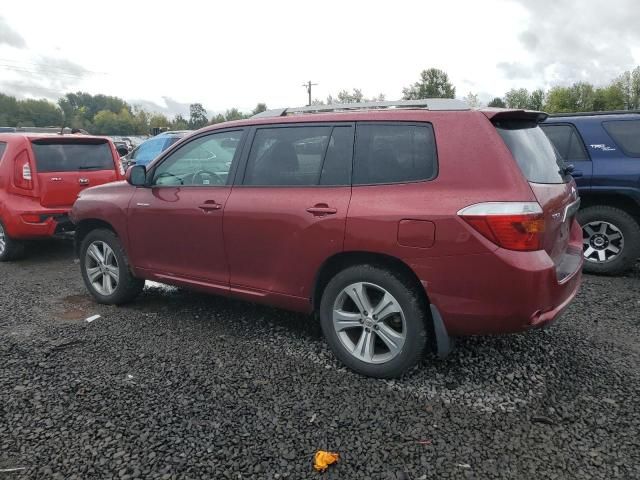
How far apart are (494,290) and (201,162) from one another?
247 centimetres

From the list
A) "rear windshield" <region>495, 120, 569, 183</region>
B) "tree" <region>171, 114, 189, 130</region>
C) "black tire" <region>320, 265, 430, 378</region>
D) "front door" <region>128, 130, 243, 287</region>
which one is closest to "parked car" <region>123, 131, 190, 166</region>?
"front door" <region>128, 130, 243, 287</region>

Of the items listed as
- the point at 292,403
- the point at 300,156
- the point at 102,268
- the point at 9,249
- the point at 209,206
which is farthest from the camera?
the point at 9,249

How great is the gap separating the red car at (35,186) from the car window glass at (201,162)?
2.91m

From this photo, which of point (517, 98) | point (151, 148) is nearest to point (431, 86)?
point (517, 98)

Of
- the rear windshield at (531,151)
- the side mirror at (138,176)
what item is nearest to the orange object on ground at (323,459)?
the rear windshield at (531,151)

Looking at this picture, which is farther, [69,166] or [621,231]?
[69,166]

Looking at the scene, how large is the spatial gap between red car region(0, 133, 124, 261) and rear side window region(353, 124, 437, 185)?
4.81 meters

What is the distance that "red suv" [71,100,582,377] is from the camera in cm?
271

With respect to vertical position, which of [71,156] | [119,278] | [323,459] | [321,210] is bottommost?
[323,459]

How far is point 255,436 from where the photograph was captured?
2605 millimetres

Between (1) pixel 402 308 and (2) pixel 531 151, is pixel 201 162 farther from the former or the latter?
(2) pixel 531 151

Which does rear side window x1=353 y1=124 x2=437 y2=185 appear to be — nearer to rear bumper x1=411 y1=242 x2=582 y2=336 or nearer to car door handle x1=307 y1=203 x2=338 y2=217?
car door handle x1=307 y1=203 x2=338 y2=217

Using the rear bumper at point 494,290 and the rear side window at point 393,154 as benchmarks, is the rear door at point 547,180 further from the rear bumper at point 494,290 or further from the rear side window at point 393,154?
the rear side window at point 393,154

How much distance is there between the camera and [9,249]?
254 inches
